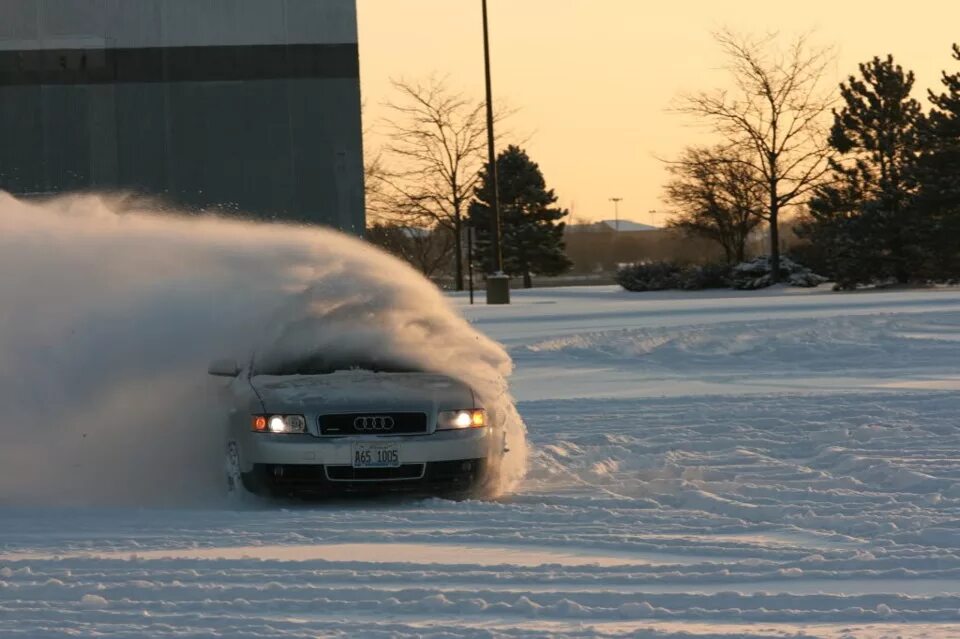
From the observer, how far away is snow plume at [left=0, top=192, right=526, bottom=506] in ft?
37.6

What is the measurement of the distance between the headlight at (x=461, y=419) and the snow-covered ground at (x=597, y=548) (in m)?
0.51

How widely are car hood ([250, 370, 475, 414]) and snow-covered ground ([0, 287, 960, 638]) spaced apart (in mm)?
645

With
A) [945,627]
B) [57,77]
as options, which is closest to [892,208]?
[57,77]

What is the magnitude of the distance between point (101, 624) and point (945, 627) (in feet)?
11.1

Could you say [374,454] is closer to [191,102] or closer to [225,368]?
Result: [225,368]

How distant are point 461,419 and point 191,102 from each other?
59.5 ft

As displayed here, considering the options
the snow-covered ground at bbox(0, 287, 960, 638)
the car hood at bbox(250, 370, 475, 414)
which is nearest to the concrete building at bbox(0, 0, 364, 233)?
the snow-covered ground at bbox(0, 287, 960, 638)

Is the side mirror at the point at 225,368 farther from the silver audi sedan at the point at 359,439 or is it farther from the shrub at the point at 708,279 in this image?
the shrub at the point at 708,279

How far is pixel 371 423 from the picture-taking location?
1041cm

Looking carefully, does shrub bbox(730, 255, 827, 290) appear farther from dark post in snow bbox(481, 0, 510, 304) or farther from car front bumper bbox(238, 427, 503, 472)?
car front bumper bbox(238, 427, 503, 472)

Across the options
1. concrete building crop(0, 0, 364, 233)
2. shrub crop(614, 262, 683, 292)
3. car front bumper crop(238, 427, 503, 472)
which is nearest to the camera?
car front bumper crop(238, 427, 503, 472)

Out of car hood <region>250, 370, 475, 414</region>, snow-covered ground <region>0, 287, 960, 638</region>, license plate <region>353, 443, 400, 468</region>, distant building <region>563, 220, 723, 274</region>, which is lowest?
snow-covered ground <region>0, 287, 960, 638</region>

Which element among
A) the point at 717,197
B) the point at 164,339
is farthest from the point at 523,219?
the point at 164,339

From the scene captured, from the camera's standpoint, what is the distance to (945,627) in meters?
6.55
